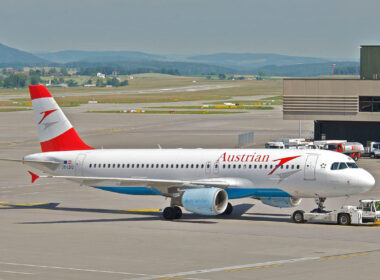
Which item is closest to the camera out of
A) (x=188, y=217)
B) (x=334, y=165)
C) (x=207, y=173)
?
(x=334, y=165)

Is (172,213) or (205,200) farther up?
(205,200)

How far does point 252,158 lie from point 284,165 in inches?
87.6

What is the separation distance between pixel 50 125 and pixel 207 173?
1286cm

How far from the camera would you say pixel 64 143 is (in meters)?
54.2

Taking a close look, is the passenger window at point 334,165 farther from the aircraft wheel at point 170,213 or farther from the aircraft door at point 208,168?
the aircraft wheel at point 170,213

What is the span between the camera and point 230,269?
104 ft

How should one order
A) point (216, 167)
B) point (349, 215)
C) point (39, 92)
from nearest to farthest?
point (349, 215) < point (216, 167) < point (39, 92)

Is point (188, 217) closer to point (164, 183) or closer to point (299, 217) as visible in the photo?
point (164, 183)

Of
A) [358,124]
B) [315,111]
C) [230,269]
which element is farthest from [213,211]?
[358,124]

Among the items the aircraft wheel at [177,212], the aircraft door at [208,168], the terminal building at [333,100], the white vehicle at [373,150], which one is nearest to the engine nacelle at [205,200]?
the aircraft wheel at [177,212]

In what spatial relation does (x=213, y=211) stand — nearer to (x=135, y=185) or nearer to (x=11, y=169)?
(x=135, y=185)

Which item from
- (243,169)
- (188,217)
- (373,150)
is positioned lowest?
(188,217)

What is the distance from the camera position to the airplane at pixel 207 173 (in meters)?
45.7

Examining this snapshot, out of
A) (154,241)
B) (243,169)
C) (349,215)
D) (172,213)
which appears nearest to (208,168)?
(243,169)
